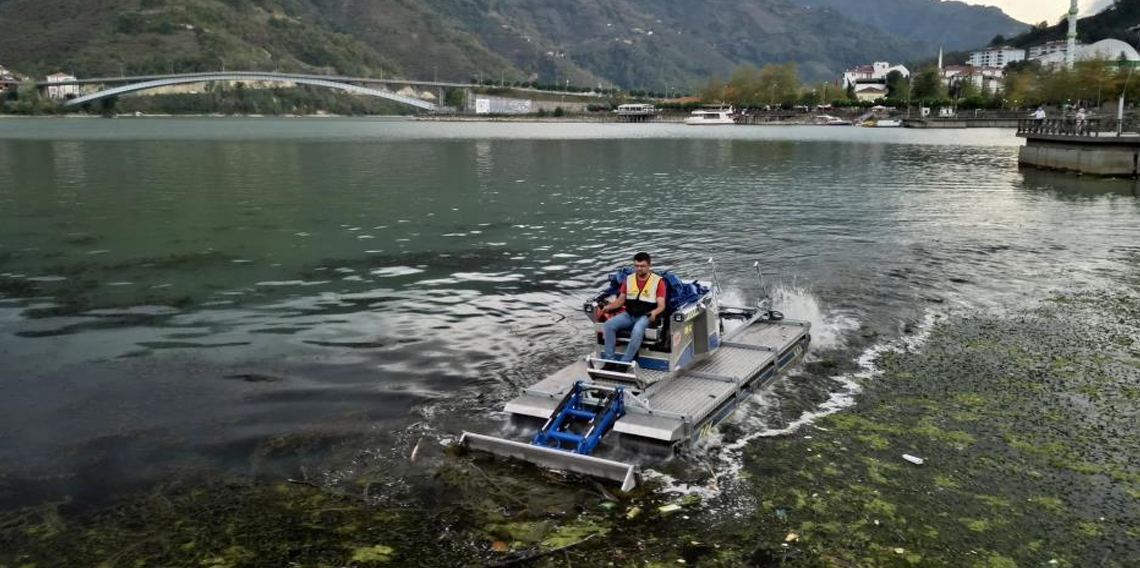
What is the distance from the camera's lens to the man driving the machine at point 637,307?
13164mm

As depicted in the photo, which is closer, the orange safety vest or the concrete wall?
the orange safety vest

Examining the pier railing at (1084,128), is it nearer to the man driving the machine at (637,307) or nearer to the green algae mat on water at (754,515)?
the green algae mat on water at (754,515)

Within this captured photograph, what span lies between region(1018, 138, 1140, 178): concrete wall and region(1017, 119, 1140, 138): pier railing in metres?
1.15

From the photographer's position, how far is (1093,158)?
5638cm

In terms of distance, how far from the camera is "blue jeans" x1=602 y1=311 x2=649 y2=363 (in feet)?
43.1

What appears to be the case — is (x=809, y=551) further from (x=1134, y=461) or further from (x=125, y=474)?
(x=125, y=474)

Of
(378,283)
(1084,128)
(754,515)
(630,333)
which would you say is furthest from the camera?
(1084,128)

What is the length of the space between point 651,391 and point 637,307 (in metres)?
1.55

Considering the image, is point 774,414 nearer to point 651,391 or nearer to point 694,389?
point 694,389

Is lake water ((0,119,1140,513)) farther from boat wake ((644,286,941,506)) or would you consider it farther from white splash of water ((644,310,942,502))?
white splash of water ((644,310,942,502))

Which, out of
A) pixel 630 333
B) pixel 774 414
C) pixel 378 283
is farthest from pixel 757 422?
pixel 378 283

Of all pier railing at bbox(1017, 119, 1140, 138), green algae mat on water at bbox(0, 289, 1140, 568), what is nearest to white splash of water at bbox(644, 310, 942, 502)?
green algae mat on water at bbox(0, 289, 1140, 568)

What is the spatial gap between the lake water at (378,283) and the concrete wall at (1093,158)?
16.2 feet

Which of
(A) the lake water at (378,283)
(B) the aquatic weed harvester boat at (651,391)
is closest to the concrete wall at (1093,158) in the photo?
(A) the lake water at (378,283)
